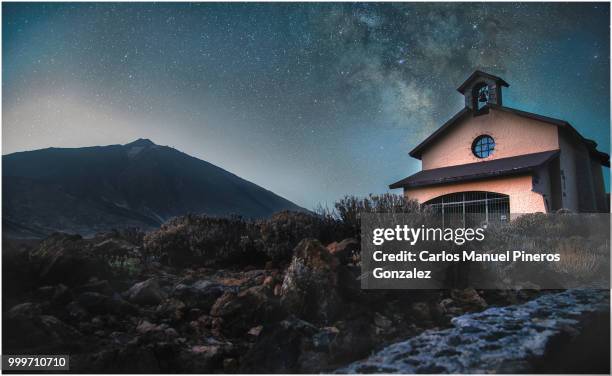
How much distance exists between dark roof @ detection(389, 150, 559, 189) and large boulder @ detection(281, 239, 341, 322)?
701 centimetres

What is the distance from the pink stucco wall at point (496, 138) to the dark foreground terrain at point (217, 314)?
20.8 feet

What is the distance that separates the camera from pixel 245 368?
307cm

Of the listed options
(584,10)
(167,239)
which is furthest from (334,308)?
(584,10)

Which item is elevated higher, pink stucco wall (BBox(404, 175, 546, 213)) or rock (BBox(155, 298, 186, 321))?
pink stucco wall (BBox(404, 175, 546, 213))

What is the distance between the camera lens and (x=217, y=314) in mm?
3500

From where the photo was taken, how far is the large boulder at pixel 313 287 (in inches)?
142

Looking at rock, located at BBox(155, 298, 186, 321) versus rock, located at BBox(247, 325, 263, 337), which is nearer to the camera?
rock, located at BBox(247, 325, 263, 337)

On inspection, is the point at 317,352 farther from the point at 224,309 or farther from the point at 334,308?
the point at 224,309

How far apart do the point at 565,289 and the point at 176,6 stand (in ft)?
22.6

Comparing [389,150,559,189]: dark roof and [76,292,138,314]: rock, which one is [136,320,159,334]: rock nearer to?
Answer: [76,292,138,314]: rock

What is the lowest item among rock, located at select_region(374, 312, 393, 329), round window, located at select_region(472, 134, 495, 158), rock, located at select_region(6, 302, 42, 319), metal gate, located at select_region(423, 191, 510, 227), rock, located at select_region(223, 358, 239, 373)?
rock, located at select_region(223, 358, 239, 373)

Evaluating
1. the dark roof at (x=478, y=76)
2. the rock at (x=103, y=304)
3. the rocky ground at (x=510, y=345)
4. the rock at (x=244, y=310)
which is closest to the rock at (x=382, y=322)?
the rocky ground at (x=510, y=345)

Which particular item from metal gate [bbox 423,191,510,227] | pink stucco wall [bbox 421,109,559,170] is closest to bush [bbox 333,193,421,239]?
metal gate [bbox 423,191,510,227]

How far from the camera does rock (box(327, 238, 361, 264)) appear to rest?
173 inches
